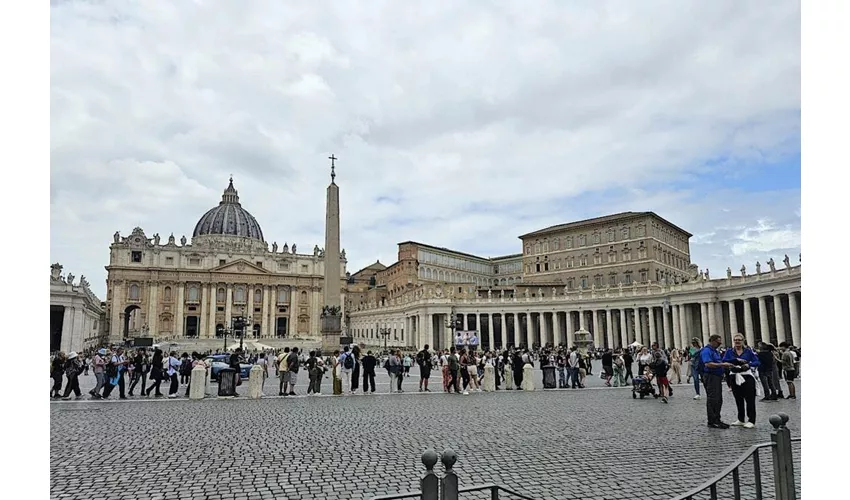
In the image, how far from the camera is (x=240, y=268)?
84.8m

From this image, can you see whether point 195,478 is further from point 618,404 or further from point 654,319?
point 654,319

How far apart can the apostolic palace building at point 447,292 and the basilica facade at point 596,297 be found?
0.50 ft

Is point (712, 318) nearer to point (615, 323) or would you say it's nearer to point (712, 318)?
point (712, 318)

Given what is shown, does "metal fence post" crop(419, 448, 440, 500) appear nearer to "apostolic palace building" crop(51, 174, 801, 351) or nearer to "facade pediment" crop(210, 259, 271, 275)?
"apostolic palace building" crop(51, 174, 801, 351)

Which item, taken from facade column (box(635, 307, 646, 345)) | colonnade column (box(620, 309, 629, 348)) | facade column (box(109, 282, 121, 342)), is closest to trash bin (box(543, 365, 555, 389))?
facade column (box(635, 307, 646, 345))

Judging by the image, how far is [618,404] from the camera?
1338cm

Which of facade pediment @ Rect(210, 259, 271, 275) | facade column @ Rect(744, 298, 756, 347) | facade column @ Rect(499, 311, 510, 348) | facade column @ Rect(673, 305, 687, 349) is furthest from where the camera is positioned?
facade pediment @ Rect(210, 259, 271, 275)

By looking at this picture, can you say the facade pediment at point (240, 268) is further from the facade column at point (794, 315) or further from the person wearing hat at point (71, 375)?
the person wearing hat at point (71, 375)

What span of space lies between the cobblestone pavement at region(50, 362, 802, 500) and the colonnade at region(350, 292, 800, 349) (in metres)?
32.5

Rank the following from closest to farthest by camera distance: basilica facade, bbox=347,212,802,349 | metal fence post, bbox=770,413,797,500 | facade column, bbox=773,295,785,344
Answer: metal fence post, bbox=770,413,797,500 → facade column, bbox=773,295,785,344 → basilica facade, bbox=347,212,802,349

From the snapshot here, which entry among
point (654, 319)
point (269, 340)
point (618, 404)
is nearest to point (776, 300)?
point (654, 319)

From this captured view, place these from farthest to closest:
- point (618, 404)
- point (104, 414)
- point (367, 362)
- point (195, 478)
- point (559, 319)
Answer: point (559, 319) < point (367, 362) < point (618, 404) < point (104, 414) < point (195, 478)

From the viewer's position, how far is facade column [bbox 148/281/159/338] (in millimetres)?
79188
